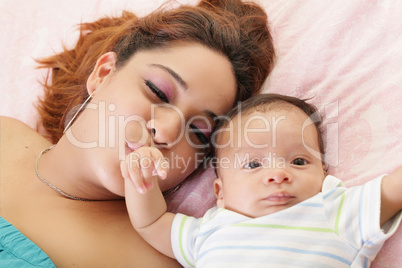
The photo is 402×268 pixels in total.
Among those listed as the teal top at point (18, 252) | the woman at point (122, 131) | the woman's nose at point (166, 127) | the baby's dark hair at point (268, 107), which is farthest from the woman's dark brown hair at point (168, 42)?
the teal top at point (18, 252)

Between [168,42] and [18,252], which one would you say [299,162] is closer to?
[168,42]

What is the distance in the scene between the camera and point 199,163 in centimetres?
139

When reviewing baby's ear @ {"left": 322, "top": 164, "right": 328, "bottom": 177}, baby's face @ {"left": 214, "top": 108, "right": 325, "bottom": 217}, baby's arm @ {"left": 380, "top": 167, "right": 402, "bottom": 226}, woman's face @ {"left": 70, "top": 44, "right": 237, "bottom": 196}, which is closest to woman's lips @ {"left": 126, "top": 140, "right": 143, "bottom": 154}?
woman's face @ {"left": 70, "top": 44, "right": 237, "bottom": 196}

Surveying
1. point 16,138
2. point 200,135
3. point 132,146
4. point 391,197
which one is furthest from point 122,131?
point 391,197

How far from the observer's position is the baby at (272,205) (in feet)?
3.20

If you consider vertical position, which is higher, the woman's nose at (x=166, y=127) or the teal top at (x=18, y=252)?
the woman's nose at (x=166, y=127)

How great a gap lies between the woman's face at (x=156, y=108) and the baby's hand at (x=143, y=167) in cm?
11

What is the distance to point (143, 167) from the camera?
3.21 ft

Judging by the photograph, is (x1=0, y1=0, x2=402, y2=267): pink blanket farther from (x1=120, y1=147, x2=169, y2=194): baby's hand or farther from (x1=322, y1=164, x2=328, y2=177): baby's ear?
(x1=120, y1=147, x2=169, y2=194): baby's hand

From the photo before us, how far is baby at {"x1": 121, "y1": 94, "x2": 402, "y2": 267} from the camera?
3.20ft

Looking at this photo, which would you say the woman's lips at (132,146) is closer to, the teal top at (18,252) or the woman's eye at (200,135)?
the woman's eye at (200,135)

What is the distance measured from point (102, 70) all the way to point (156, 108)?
Result: 274mm

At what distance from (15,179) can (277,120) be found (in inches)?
32.7

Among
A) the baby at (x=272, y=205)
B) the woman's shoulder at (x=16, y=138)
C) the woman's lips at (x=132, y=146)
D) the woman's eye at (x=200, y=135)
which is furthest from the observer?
the woman's shoulder at (x=16, y=138)
